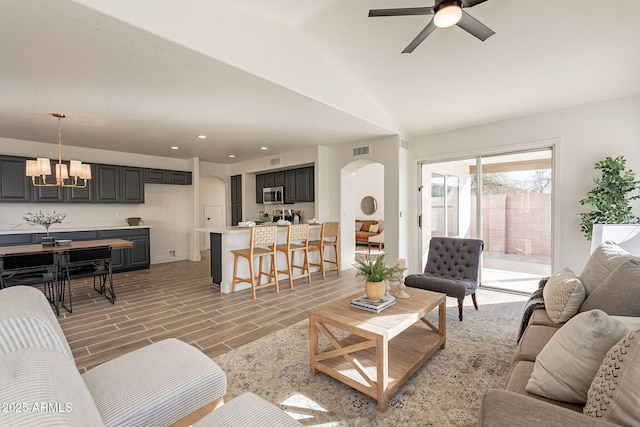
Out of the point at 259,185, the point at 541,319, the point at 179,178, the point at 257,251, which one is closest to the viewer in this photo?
the point at 541,319

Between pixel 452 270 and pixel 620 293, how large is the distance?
73.9 inches

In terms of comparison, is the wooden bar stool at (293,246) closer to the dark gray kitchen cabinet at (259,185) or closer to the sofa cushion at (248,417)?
the dark gray kitchen cabinet at (259,185)

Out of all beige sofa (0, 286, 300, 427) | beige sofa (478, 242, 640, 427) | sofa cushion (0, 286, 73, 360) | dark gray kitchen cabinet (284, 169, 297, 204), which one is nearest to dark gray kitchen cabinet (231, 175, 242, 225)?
dark gray kitchen cabinet (284, 169, 297, 204)

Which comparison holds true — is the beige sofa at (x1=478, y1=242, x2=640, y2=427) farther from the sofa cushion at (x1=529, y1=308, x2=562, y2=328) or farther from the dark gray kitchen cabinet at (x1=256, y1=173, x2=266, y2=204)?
the dark gray kitchen cabinet at (x1=256, y1=173, x2=266, y2=204)

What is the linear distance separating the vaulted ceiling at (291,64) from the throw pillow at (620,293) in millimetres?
2238

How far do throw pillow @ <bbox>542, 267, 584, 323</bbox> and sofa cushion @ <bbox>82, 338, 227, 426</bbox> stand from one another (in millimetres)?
2215

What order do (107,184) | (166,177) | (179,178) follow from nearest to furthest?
(107,184), (166,177), (179,178)

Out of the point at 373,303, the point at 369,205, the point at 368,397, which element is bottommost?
the point at 368,397

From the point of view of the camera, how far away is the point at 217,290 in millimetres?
4500

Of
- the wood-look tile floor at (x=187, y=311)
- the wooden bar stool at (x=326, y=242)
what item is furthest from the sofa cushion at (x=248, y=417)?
the wooden bar stool at (x=326, y=242)

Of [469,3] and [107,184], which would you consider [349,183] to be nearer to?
[469,3]

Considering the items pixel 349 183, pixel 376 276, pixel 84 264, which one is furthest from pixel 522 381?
pixel 349 183

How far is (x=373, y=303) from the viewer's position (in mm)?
2199

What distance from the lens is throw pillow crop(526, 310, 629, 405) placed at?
1.13 meters
